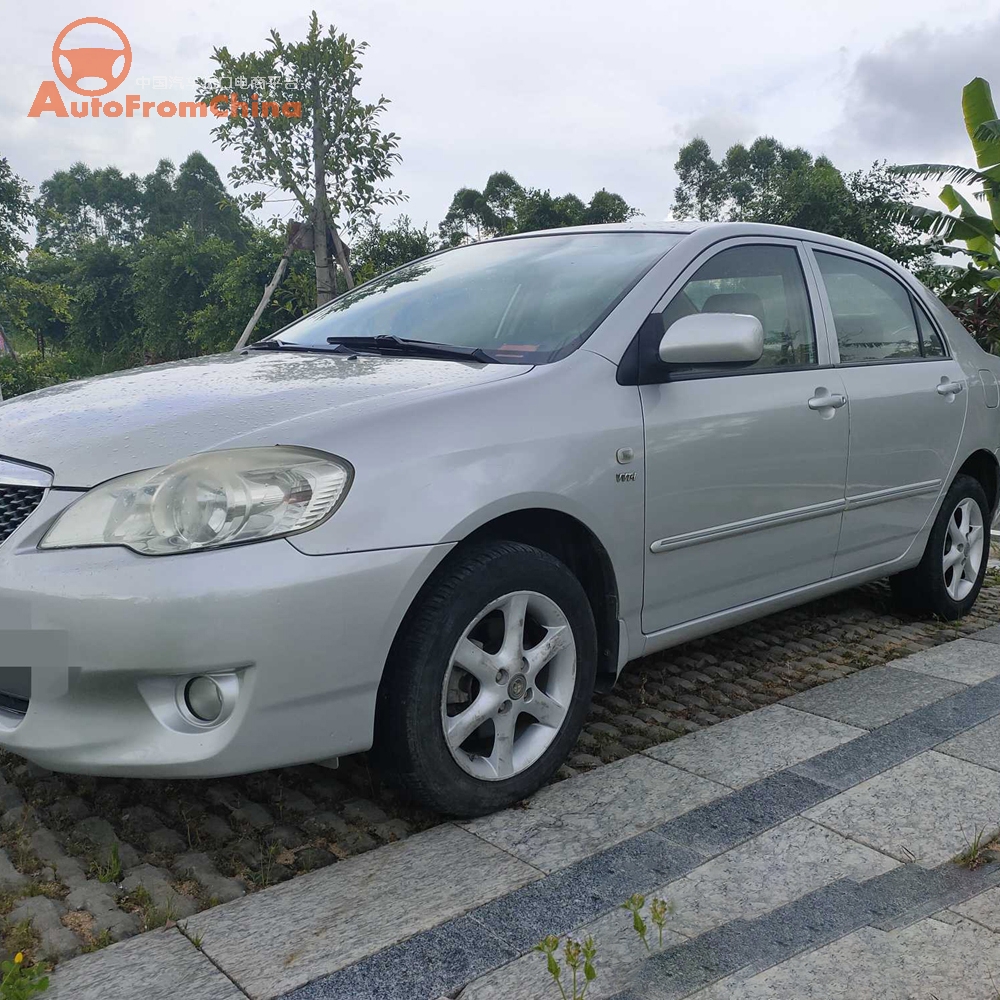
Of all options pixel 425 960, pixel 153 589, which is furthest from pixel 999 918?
pixel 153 589

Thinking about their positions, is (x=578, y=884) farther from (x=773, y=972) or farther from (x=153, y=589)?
(x=153, y=589)

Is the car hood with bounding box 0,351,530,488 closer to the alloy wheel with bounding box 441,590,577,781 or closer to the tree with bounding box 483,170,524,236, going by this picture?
the alloy wheel with bounding box 441,590,577,781

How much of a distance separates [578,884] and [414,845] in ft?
1.50

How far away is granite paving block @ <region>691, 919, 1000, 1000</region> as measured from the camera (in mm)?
1974

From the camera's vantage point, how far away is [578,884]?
2.43 m

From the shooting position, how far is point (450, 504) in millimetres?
2527

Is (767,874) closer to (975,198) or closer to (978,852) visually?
(978,852)

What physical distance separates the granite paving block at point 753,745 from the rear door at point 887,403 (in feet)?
2.57

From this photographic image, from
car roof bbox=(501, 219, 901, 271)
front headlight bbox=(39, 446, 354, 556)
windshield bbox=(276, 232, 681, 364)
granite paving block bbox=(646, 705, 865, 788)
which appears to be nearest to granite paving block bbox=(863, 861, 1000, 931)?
granite paving block bbox=(646, 705, 865, 788)

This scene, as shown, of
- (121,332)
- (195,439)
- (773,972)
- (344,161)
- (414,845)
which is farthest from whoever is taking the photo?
(121,332)

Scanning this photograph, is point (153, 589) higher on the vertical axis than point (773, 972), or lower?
Result: higher

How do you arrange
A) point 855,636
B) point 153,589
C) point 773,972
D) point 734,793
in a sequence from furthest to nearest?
point 855,636 → point 734,793 → point 153,589 → point 773,972

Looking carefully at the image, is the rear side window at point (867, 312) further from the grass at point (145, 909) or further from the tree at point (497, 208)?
the tree at point (497, 208)

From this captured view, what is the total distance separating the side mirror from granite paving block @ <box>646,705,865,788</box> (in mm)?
1220
